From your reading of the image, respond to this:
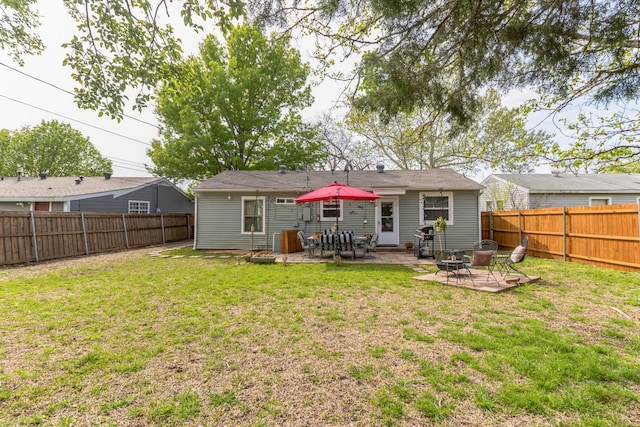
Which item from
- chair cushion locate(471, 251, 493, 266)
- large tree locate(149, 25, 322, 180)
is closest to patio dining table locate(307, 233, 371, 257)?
chair cushion locate(471, 251, 493, 266)

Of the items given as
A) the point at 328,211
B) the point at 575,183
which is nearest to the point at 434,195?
the point at 328,211

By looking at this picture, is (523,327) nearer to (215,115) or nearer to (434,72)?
(434,72)

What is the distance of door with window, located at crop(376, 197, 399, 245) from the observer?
11.9 m

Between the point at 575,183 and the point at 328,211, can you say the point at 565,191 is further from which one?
the point at 328,211

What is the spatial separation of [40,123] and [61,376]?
128 ft

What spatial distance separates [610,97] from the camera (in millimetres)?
3582

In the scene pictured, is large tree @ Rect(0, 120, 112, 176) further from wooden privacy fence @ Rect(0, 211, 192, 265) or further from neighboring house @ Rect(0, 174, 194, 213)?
wooden privacy fence @ Rect(0, 211, 192, 265)

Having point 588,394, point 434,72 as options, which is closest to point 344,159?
point 434,72

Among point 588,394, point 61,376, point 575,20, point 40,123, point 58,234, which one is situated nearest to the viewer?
point 588,394

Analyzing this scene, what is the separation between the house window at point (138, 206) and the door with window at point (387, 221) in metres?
14.3

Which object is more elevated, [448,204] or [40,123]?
[40,123]

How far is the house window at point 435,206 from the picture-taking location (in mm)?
11773

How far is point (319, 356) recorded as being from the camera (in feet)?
9.99

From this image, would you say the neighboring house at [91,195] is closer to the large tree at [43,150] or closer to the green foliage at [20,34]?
the green foliage at [20,34]
